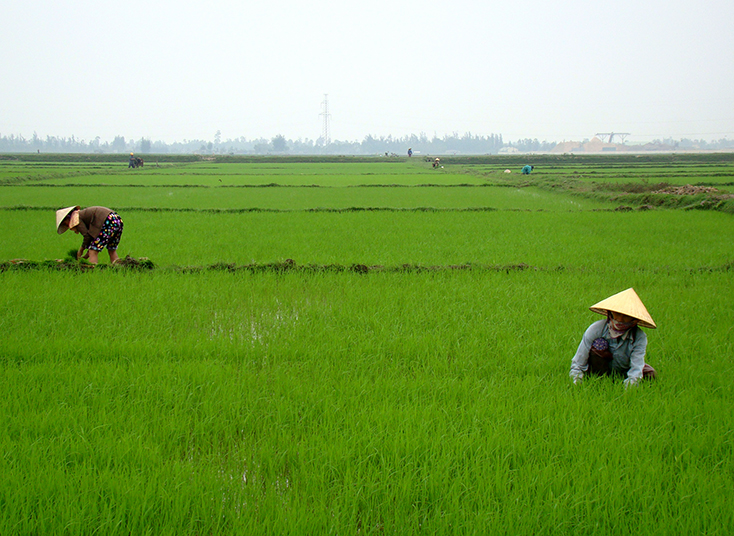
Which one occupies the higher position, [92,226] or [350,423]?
[92,226]

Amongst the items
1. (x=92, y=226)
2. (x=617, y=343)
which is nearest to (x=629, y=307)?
(x=617, y=343)

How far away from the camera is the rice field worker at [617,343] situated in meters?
2.54

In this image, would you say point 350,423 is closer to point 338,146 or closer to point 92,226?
point 92,226

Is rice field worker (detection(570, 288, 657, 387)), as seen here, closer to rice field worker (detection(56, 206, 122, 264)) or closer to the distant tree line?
rice field worker (detection(56, 206, 122, 264))

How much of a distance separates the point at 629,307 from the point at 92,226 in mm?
5269

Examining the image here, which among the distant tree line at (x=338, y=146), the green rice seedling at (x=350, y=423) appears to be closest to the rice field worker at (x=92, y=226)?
the green rice seedling at (x=350, y=423)

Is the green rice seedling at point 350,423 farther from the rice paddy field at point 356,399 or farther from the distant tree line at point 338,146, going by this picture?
the distant tree line at point 338,146

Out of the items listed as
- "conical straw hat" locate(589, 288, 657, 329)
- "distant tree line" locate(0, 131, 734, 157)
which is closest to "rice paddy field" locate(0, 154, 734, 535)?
"conical straw hat" locate(589, 288, 657, 329)

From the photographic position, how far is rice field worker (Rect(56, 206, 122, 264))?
4848 millimetres

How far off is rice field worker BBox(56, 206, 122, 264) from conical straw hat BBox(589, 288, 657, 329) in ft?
16.1

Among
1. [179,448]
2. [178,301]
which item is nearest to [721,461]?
[179,448]

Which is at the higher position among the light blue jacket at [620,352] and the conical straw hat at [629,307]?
the conical straw hat at [629,307]

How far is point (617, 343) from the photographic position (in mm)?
2725

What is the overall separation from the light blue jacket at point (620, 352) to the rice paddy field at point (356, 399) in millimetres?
86
